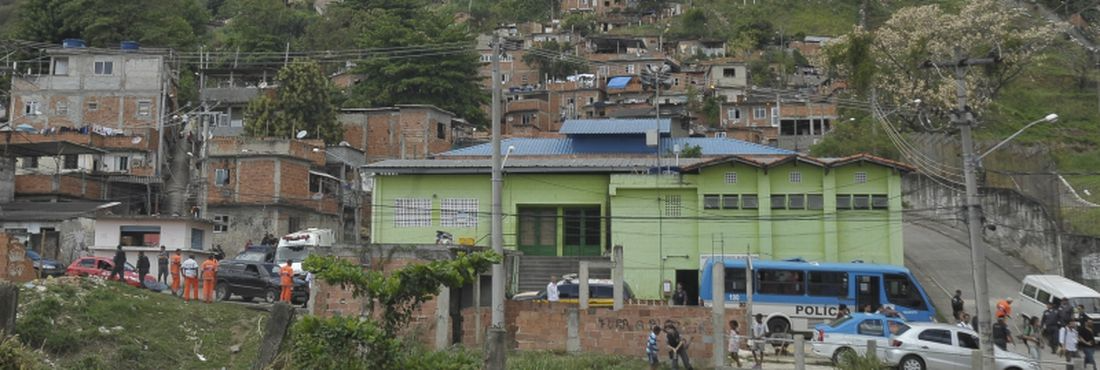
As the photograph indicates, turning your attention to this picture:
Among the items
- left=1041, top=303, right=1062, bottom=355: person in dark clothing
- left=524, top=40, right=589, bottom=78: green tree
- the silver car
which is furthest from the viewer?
left=524, top=40, right=589, bottom=78: green tree

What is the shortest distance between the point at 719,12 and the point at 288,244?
3415 inches

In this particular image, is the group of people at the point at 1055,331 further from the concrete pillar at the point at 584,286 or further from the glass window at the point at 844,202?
the concrete pillar at the point at 584,286

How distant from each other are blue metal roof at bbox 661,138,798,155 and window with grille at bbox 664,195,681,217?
28.8 ft

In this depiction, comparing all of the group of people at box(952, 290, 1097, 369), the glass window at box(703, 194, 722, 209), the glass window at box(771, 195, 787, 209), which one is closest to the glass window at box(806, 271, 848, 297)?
the group of people at box(952, 290, 1097, 369)

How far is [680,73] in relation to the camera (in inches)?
3595

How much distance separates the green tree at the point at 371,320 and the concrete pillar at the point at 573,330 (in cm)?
1265

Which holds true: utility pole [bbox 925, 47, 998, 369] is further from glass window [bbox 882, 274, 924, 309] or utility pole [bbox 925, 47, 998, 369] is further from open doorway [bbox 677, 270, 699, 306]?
open doorway [bbox 677, 270, 699, 306]

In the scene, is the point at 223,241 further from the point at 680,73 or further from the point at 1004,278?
the point at 680,73

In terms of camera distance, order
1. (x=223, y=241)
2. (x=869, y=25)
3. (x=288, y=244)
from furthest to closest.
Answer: (x=869, y=25)
(x=223, y=241)
(x=288, y=244)

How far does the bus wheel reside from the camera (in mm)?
30281

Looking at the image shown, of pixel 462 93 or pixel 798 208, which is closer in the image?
pixel 798 208

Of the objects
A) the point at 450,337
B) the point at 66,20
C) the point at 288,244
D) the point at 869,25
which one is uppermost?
the point at 869,25

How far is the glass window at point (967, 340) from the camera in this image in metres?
24.5

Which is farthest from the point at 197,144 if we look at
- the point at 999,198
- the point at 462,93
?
the point at 999,198
